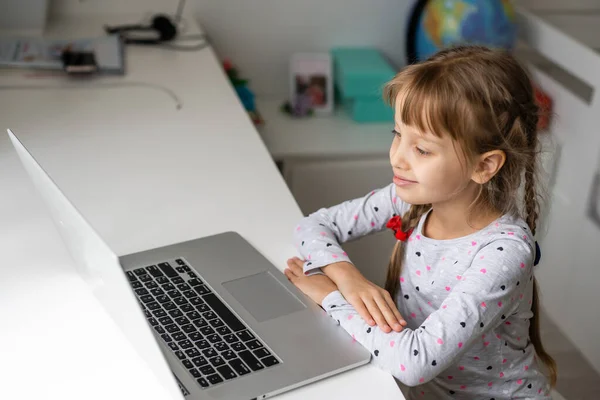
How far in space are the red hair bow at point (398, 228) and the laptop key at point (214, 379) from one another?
0.40 meters

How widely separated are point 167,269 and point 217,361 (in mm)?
234

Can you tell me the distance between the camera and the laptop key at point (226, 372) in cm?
87

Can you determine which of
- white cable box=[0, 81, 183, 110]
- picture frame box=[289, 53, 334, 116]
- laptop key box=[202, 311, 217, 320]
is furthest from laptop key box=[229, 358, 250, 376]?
picture frame box=[289, 53, 334, 116]

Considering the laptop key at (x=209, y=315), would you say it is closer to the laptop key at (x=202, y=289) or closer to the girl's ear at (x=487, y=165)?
the laptop key at (x=202, y=289)

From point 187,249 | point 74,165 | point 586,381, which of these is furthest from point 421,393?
point 586,381

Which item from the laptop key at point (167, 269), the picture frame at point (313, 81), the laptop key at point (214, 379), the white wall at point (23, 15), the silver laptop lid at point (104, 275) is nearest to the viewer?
the silver laptop lid at point (104, 275)

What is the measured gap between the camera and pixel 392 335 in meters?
0.93

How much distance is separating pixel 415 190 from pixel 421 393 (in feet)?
1.18

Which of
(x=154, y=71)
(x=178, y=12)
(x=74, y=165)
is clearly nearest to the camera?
(x=74, y=165)

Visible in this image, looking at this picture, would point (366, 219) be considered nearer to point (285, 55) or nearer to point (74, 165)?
point (74, 165)

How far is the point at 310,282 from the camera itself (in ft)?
3.48

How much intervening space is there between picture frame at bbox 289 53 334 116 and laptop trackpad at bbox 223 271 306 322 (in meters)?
1.22

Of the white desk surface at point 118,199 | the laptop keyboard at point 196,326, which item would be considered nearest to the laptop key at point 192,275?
the laptop keyboard at point 196,326

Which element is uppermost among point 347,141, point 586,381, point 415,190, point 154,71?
point 415,190
